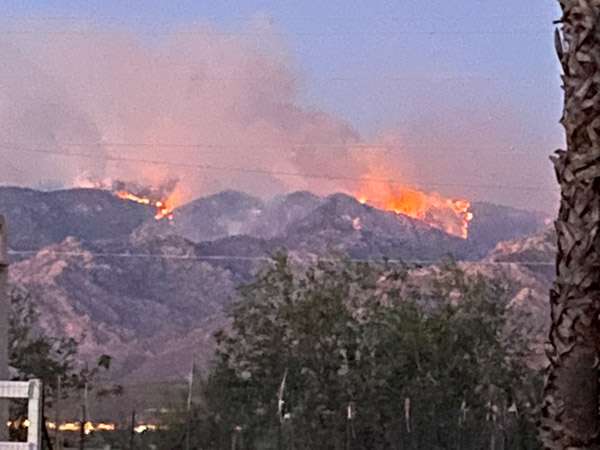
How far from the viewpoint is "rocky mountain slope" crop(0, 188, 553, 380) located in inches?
596

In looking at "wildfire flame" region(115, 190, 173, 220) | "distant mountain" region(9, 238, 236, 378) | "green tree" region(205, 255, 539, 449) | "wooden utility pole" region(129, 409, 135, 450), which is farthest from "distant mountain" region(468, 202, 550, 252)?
"wooden utility pole" region(129, 409, 135, 450)

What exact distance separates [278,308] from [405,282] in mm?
1722

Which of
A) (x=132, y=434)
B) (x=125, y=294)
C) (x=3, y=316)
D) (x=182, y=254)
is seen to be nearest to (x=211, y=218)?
(x=182, y=254)

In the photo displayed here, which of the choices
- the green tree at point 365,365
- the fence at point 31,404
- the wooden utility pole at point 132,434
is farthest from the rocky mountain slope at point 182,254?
the fence at point 31,404

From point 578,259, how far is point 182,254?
12.8 m

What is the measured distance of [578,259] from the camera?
17.2 ft

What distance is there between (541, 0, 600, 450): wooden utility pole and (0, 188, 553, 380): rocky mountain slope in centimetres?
828

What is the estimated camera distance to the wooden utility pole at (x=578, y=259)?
521 centimetres

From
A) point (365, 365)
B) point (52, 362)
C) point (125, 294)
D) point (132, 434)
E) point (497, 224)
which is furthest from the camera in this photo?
point (497, 224)

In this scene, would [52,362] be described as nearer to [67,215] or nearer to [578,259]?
[67,215]

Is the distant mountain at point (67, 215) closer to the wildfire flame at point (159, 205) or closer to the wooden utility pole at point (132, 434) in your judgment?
the wildfire flame at point (159, 205)

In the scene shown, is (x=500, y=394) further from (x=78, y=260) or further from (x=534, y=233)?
(x=78, y=260)

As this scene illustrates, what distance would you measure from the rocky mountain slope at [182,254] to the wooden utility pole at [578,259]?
8277 mm

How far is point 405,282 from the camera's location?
1370 centimetres
